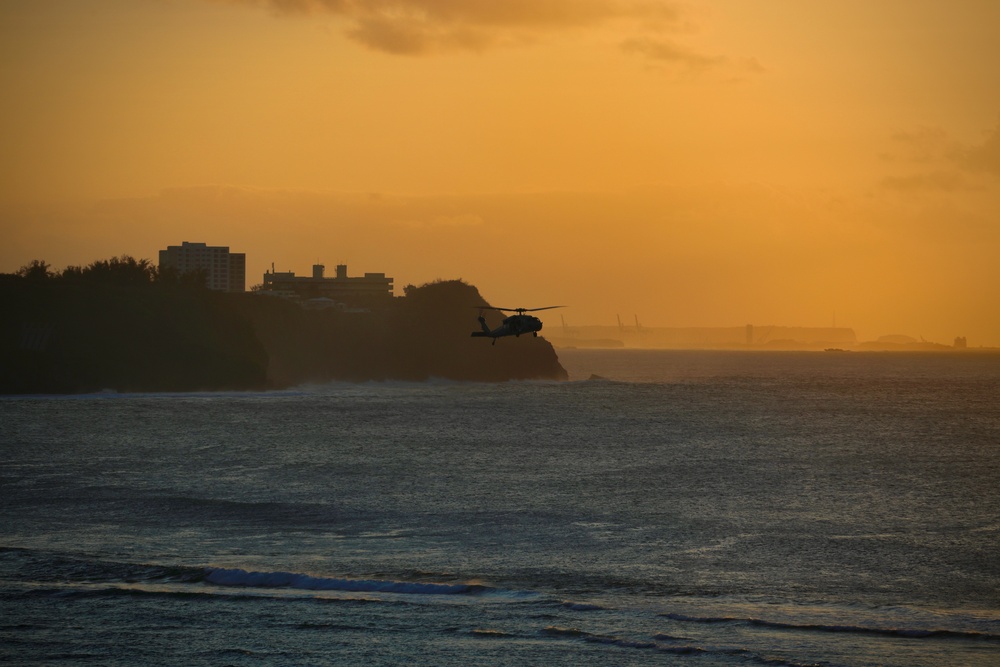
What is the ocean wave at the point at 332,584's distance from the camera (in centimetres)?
3253

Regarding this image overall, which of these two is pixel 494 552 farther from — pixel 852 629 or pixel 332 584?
pixel 852 629

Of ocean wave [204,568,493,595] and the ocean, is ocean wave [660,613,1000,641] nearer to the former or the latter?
the ocean

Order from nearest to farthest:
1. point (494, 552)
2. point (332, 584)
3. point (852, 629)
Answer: point (852, 629)
point (332, 584)
point (494, 552)

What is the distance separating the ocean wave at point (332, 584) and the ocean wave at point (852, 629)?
6.43 m

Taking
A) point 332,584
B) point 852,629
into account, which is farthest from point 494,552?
point 852,629

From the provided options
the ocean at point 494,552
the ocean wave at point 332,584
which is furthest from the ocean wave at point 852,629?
the ocean wave at point 332,584

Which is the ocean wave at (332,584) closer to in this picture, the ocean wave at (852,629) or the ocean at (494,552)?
the ocean at (494,552)

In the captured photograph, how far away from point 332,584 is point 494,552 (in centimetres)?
753

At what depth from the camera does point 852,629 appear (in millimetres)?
28609

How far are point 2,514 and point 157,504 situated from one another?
672 centimetres

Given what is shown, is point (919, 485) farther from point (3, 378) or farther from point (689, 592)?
point (3, 378)

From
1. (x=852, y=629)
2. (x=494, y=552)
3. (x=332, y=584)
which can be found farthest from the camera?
(x=494, y=552)

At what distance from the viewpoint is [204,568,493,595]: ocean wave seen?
3253 centimetres

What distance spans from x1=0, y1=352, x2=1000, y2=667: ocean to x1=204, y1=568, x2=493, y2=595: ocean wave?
4.1 inches
